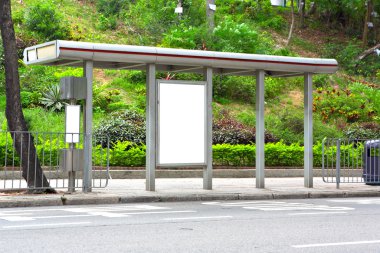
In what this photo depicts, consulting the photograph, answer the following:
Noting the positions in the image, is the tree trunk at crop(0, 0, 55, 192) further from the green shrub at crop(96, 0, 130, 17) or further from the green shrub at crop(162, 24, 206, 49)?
the green shrub at crop(96, 0, 130, 17)

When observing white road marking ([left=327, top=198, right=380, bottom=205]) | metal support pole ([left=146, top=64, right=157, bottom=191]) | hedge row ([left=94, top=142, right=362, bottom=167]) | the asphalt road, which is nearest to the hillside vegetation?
hedge row ([left=94, top=142, right=362, bottom=167])

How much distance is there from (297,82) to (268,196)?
1814cm

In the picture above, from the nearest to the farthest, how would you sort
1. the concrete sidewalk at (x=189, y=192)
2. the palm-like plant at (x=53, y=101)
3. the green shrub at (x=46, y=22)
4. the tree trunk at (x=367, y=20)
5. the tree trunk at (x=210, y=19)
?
the concrete sidewalk at (x=189, y=192), the palm-like plant at (x=53, y=101), the green shrub at (x=46, y=22), the tree trunk at (x=210, y=19), the tree trunk at (x=367, y=20)

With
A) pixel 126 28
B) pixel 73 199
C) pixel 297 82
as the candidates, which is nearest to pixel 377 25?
pixel 297 82

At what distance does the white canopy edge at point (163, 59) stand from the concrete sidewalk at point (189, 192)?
9.75ft

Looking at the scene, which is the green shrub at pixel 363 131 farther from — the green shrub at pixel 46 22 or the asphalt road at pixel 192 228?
the asphalt road at pixel 192 228

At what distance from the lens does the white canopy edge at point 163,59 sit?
1719 cm

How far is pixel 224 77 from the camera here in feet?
107

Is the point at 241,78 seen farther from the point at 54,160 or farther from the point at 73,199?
the point at 73,199

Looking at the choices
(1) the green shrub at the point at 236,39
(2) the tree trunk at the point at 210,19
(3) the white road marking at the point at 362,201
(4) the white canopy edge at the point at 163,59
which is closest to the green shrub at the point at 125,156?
(4) the white canopy edge at the point at 163,59

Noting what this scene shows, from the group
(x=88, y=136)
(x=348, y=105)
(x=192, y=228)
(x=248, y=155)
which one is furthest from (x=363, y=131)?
(x=192, y=228)

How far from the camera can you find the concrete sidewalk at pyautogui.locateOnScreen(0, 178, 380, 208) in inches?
628

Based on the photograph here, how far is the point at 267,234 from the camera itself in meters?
11.1

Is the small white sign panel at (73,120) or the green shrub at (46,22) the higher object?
the green shrub at (46,22)
